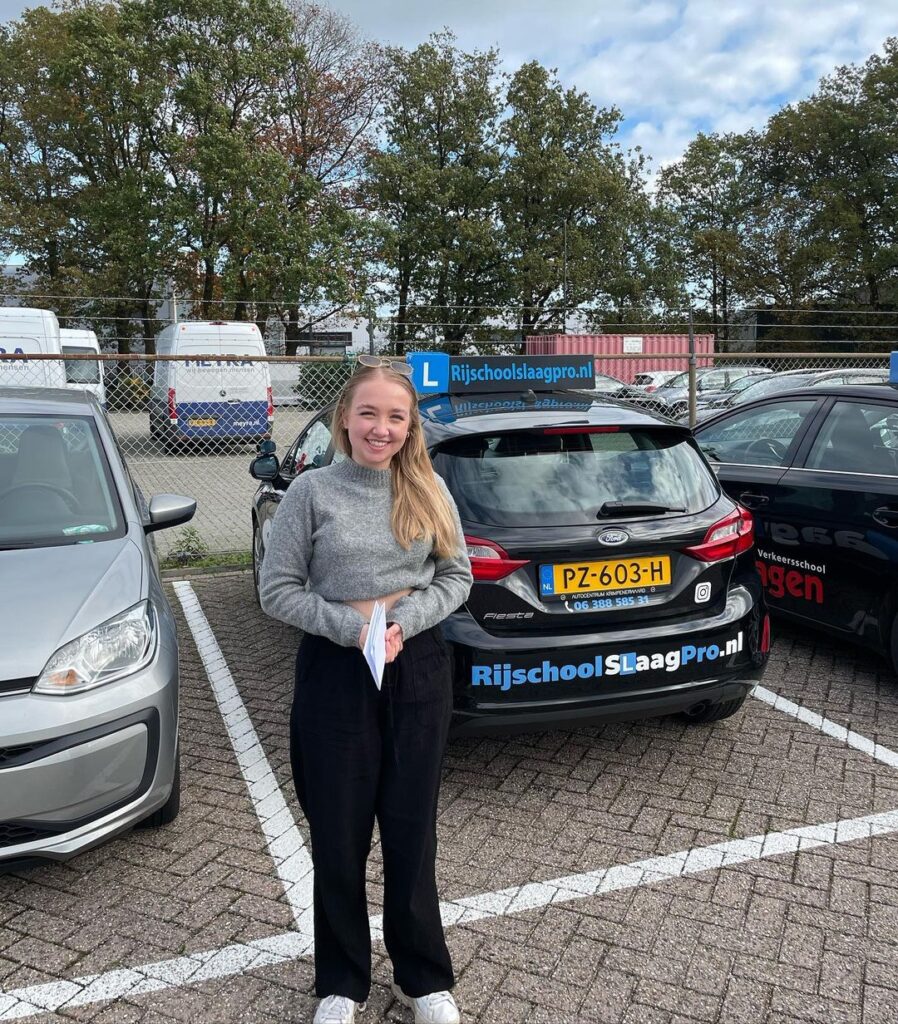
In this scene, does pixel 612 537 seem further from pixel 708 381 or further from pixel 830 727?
pixel 708 381

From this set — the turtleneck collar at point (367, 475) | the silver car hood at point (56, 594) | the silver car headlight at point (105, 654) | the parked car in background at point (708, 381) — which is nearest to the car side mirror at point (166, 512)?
the silver car hood at point (56, 594)

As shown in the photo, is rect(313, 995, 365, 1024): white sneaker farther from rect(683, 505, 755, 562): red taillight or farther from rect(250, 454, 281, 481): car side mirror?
rect(250, 454, 281, 481): car side mirror

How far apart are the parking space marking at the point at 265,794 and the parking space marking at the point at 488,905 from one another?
21 cm

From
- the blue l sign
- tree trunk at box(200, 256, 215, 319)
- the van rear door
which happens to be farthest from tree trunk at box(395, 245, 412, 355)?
the blue l sign

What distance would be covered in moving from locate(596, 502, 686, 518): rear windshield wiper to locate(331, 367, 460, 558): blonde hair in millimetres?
1342

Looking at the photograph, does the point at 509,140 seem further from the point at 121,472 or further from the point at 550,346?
the point at 121,472

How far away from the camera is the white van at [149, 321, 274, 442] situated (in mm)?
10922

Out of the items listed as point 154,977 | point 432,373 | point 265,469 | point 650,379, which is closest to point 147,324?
point 650,379

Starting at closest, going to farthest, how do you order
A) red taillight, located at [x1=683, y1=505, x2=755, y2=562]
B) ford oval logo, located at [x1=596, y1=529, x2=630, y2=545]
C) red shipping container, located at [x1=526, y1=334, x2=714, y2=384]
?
ford oval logo, located at [x1=596, y1=529, x2=630, y2=545], red taillight, located at [x1=683, y1=505, x2=755, y2=562], red shipping container, located at [x1=526, y1=334, x2=714, y2=384]

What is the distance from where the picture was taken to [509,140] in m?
37.2

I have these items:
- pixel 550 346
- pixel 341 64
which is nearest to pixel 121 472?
pixel 550 346

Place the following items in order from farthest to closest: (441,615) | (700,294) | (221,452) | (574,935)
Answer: (700,294) → (221,452) → (574,935) → (441,615)

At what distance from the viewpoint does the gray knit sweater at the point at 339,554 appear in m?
2.03

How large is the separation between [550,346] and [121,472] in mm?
27883
